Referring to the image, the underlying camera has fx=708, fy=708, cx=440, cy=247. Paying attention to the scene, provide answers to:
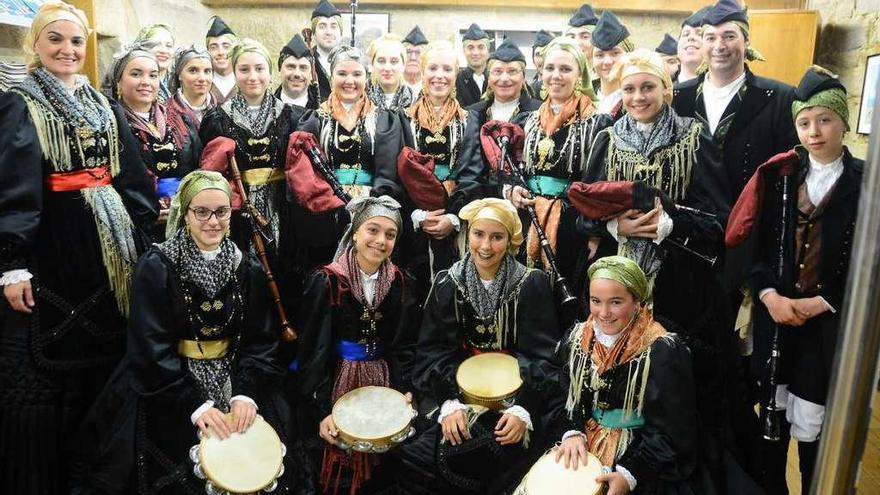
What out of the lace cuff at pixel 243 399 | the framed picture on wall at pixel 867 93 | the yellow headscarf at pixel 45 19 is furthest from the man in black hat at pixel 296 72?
the framed picture on wall at pixel 867 93

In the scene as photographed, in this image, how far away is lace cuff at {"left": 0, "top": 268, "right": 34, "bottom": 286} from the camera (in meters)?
3.01

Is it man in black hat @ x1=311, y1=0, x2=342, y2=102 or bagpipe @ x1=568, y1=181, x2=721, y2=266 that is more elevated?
man in black hat @ x1=311, y1=0, x2=342, y2=102

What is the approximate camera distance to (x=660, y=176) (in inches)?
121

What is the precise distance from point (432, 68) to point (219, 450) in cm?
237

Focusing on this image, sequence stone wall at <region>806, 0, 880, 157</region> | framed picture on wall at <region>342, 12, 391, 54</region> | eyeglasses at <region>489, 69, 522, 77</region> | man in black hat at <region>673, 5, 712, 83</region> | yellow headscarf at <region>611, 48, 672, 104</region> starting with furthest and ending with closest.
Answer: framed picture on wall at <region>342, 12, 391, 54</region>, stone wall at <region>806, 0, 880, 157</region>, man in black hat at <region>673, 5, 712, 83</region>, eyeglasses at <region>489, 69, 522, 77</region>, yellow headscarf at <region>611, 48, 672, 104</region>

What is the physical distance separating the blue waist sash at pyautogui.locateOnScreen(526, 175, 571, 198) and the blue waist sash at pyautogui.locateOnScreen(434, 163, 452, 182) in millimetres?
594

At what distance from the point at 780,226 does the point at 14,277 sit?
320 centimetres

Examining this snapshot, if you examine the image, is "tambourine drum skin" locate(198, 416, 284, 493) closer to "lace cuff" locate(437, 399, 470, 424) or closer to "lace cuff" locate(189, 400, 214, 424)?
"lace cuff" locate(189, 400, 214, 424)

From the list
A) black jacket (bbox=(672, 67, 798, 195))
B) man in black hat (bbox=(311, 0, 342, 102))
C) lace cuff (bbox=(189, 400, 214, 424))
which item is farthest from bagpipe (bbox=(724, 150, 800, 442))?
man in black hat (bbox=(311, 0, 342, 102))

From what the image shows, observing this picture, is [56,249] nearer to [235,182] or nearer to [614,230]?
[235,182]

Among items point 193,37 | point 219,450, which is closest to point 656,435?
point 219,450

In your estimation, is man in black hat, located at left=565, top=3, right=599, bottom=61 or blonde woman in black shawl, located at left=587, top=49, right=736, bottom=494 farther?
man in black hat, located at left=565, top=3, right=599, bottom=61

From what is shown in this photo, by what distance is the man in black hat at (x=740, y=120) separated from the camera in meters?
3.25

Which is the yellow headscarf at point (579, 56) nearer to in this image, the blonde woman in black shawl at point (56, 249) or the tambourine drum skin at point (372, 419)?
Result: the tambourine drum skin at point (372, 419)
